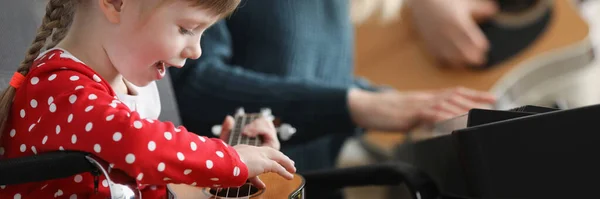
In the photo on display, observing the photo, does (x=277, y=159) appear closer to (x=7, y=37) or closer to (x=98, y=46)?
(x=98, y=46)

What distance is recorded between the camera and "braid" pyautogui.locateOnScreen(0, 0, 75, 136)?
0.57 metres

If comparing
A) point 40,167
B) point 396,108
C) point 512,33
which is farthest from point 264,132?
point 512,33

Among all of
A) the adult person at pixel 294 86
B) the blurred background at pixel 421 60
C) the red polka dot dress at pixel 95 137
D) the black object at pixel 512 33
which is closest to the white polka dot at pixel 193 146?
the red polka dot dress at pixel 95 137

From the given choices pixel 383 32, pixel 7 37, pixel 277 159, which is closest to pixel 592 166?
pixel 277 159

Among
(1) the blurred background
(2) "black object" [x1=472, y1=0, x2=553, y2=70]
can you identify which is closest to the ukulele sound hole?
(1) the blurred background

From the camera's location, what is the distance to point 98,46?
58 cm

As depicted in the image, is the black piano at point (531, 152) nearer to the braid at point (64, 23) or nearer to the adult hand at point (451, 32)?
the braid at point (64, 23)

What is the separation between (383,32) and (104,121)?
1.13m

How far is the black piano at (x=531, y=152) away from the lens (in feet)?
1.63

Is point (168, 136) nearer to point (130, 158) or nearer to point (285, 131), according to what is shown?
point (130, 158)

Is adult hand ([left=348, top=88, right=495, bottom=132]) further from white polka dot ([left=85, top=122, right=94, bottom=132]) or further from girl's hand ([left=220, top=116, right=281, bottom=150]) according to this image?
white polka dot ([left=85, top=122, right=94, bottom=132])

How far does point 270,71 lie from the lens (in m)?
1.14

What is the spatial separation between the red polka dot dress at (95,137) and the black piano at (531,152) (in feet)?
0.61

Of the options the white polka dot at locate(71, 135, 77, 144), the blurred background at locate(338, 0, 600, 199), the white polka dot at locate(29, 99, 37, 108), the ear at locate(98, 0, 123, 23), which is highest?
the blurred background at locate(338, 0, 600, 199)
